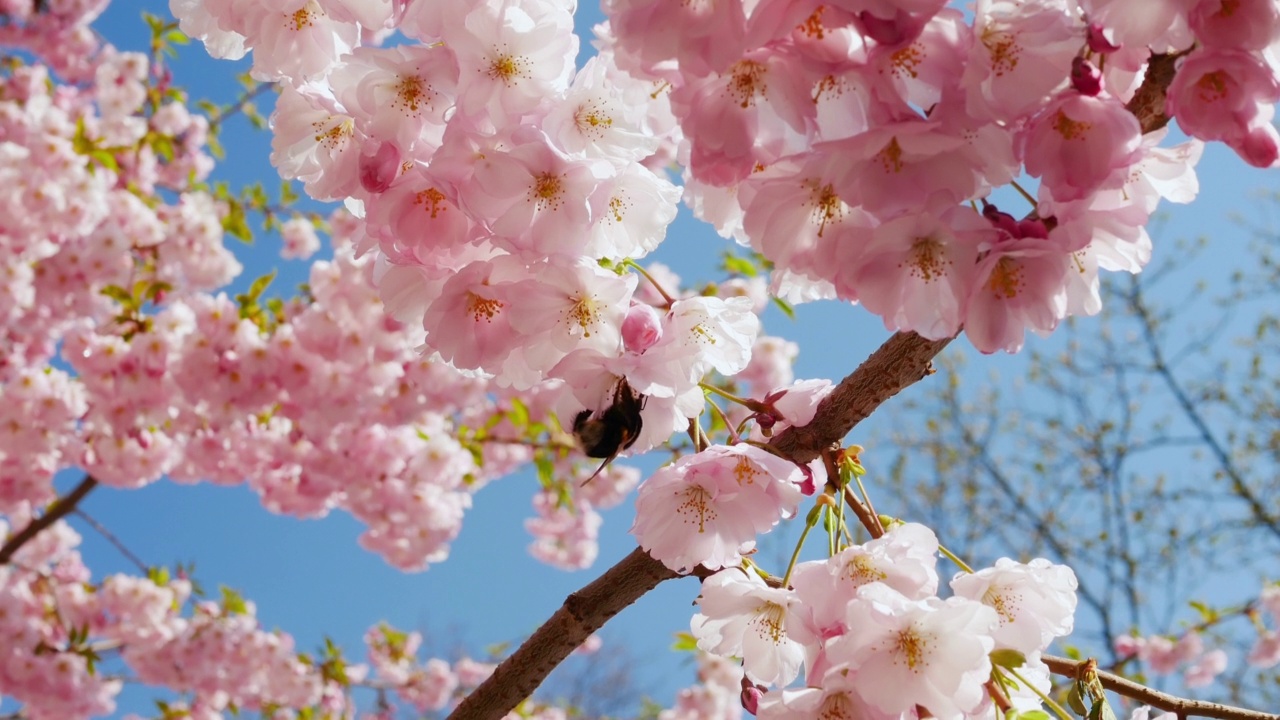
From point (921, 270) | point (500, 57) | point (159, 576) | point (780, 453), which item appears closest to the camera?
point (921, 270)

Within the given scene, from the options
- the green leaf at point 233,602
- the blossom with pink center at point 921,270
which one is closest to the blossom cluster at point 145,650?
the green leaf at point 233,602

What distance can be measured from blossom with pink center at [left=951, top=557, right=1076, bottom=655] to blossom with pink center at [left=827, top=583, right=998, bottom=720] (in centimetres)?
16

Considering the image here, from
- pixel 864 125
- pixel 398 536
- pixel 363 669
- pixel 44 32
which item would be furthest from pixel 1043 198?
pixel 44 32

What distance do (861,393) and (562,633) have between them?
0.64 m

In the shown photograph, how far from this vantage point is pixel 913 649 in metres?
0.93

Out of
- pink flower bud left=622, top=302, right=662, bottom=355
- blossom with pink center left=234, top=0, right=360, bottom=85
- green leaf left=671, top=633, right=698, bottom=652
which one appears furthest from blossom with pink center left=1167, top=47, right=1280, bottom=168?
green leaf left=671, top=633, right=698, bottom=652

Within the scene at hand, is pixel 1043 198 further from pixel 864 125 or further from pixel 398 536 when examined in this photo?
pixel 398 536

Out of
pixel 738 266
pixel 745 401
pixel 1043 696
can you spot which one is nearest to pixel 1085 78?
pixel 745 401

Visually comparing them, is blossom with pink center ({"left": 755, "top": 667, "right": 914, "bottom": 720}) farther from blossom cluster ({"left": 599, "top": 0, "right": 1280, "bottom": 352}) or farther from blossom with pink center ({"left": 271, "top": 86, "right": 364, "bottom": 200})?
blossom with pink center ({"left": 271, "top": 86, "right": 364, "bottom": 200})

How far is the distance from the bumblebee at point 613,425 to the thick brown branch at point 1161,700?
2.30ft

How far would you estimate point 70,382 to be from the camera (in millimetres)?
4172

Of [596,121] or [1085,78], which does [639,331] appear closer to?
[596,121]

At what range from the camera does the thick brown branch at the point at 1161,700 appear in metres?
1.29

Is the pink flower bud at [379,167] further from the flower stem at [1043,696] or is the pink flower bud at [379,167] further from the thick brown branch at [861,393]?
the flower stem at [1043,696]
